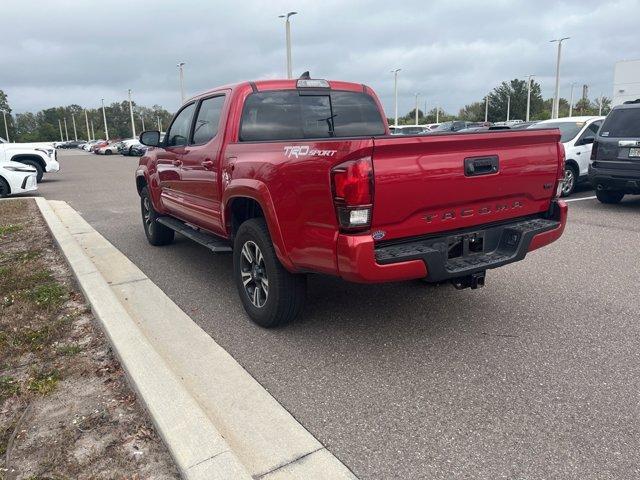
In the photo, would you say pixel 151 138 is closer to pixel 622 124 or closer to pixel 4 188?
pixel 622 124

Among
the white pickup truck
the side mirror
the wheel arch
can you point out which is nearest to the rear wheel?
the side mirror

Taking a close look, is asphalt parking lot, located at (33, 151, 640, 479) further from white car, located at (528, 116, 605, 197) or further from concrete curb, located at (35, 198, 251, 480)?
white car, located at (528, 116, 605, 197)

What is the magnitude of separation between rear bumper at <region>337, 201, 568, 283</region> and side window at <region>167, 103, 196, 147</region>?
3199mm

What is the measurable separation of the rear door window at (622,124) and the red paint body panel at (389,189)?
5889 millimetres

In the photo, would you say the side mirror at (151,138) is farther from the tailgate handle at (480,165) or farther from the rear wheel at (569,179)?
the rear wheel at (569,179)

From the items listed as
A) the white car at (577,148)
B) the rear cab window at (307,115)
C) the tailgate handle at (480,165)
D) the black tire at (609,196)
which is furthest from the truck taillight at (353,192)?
the white car at (577,148)

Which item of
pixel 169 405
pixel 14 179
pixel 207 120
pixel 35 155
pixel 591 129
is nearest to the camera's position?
pixel 169 405

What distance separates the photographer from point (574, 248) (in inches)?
255

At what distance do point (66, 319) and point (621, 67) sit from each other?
141 ft

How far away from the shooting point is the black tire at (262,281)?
3.84 m

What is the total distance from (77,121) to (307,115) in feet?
502

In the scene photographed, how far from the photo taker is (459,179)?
11.1 ft

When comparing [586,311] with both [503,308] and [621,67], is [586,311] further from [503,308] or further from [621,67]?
[621,67]

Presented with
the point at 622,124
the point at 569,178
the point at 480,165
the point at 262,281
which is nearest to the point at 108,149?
the point at 569,178
